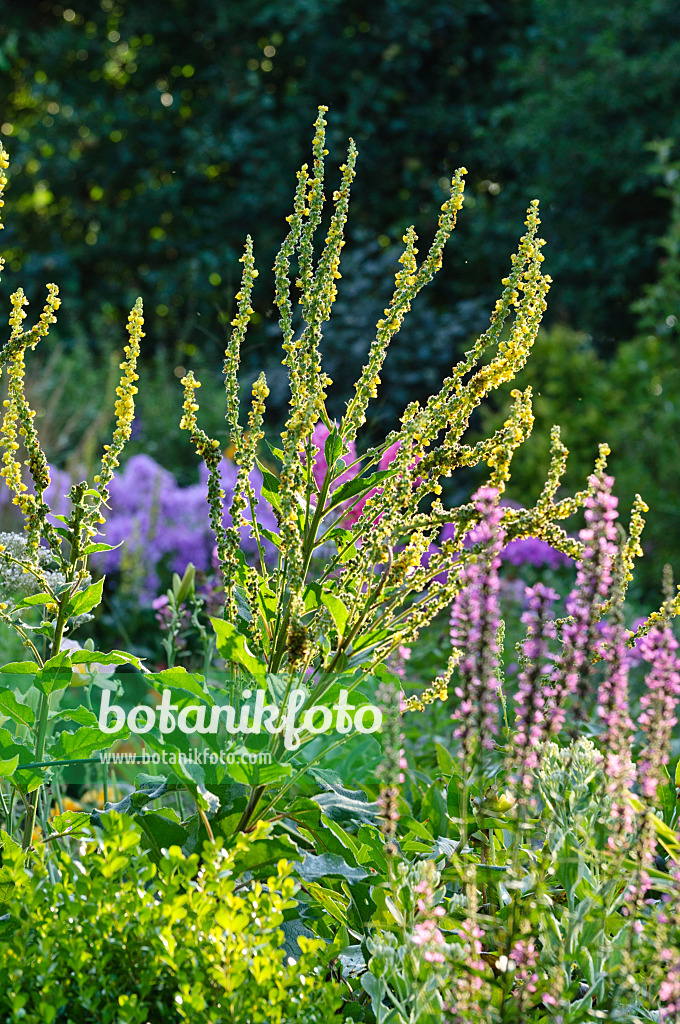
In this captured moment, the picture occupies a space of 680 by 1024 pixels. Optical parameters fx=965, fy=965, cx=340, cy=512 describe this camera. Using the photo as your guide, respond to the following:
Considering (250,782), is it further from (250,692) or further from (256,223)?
(256,223)

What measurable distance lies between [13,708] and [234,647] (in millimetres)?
345

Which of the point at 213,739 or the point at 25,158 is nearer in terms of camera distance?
the point at 213,739

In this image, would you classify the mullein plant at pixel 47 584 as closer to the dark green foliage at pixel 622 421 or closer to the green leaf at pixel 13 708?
the green leaf at pixel 13 708

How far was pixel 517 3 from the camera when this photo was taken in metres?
8.89

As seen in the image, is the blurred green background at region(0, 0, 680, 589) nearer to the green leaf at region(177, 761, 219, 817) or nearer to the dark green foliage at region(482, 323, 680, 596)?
the dark green foliage at region(482, 323, 680, 596)

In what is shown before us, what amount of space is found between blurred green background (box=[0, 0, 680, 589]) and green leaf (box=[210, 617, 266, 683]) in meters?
5.03

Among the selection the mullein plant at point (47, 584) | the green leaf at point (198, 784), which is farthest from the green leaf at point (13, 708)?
the green leaf at point (198, 784)

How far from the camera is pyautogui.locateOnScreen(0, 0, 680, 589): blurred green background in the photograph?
7305 millimetres

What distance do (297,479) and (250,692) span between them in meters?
0.31

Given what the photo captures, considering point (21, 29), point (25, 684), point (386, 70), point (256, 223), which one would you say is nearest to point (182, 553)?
point (25, 684)

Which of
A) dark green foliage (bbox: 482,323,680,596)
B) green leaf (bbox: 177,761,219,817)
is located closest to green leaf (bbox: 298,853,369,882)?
green leaf (bbox: 177,761,219,817)

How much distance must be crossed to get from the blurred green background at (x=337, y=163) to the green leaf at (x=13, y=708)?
5.00 m

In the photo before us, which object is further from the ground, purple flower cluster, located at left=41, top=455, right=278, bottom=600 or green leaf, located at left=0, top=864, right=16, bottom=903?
purple flower cluster, located at left=41, top=455, right=278, bottom=600

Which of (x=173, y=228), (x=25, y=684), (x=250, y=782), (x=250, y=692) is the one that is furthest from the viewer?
(x=173, y=228)
